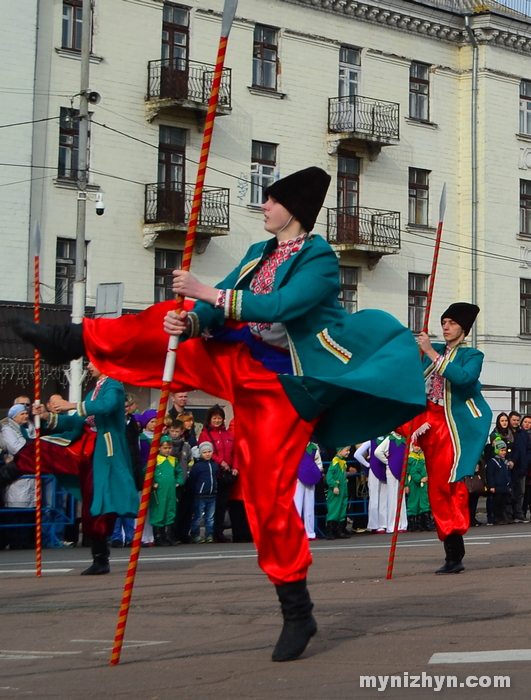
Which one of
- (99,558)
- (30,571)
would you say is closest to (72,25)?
(30,571)

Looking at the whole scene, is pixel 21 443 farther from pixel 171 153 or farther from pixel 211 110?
pixel 171 153

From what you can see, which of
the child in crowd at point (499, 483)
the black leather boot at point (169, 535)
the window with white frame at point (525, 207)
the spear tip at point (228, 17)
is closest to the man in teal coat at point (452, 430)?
the spear tip at point (228, 17)

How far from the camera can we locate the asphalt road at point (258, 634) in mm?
5250

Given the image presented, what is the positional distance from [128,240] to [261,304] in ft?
79.7

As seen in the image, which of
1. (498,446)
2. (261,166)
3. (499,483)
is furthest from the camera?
(261,166)

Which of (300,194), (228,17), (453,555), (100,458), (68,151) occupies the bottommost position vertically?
(453,555)

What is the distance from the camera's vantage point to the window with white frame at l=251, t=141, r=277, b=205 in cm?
Answer: 3262

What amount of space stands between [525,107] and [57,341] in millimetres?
34035

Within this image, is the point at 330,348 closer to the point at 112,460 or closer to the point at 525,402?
the point at 112,460

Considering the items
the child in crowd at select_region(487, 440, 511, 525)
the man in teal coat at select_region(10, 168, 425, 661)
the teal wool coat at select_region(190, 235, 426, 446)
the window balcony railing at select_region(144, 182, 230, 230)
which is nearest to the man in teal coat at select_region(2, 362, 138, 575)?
the man in teal coat at select_region(10, 168, 425, 661)

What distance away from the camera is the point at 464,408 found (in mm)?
10094

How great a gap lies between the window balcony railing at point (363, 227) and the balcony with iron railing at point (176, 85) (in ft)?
17.3

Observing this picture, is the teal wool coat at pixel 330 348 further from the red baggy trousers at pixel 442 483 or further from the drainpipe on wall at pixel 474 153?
the drainpipe on wall at pixel 474 153

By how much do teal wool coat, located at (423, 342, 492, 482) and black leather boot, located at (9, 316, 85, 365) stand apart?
13.6ft
